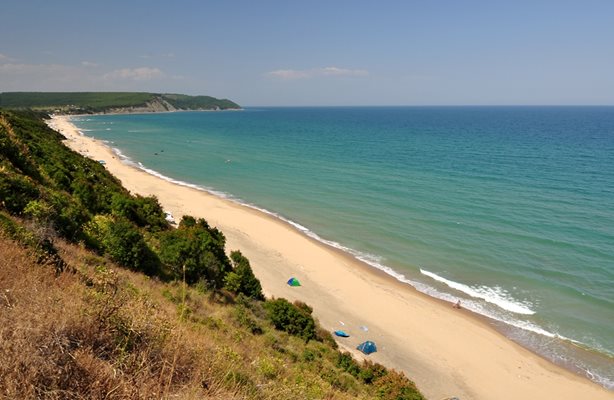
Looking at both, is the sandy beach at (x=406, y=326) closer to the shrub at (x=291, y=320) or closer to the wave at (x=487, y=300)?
the wave at (x=487, y=300)

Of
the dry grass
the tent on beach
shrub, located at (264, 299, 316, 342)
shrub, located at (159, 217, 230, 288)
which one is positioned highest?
the dry grass

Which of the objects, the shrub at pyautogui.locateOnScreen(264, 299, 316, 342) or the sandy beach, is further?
the sandy beach

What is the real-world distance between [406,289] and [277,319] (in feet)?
37.1

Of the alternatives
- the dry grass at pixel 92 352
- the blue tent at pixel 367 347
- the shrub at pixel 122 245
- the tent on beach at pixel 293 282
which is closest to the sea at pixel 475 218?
the tent on beach at pixel 293 282

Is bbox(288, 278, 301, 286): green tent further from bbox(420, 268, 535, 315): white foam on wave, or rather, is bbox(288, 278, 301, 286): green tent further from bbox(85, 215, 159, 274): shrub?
bbox(85, 215, 159, 274): shrub

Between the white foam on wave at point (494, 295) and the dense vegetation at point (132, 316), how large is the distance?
1120 centimetres

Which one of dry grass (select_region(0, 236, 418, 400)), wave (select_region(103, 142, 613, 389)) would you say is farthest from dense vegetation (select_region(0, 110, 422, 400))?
wave (select_region(103, 142, 613, 389))

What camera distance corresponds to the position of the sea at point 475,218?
21359 millimetres

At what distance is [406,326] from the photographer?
20453mm

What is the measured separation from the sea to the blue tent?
769 centimetres

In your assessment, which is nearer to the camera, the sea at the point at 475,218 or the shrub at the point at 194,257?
the shrub at the point at 194,257

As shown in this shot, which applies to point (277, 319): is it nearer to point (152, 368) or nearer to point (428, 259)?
point (152, 368)

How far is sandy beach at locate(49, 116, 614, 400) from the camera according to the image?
54.0ft

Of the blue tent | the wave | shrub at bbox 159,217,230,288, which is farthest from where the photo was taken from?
the wave
